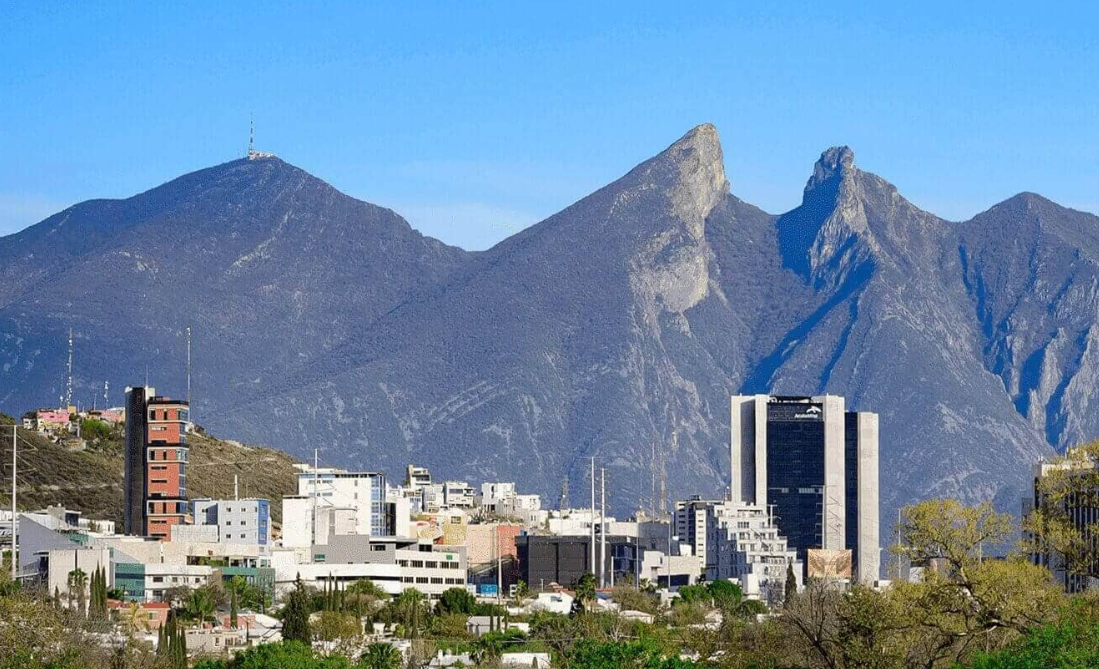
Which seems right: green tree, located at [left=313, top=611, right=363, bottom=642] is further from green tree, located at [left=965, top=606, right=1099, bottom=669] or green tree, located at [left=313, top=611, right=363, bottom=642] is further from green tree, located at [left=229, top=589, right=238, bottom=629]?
green tree, located at [left=965, top=606, right=1099, bottom=669]

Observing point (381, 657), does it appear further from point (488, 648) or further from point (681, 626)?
point (681, 626)

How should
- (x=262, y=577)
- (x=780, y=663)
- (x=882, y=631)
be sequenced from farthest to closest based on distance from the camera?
1. (x=262, y=577)
2. (x=780, y=663)
3. (x=882, y=631)

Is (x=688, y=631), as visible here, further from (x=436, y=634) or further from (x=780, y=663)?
(x=780, y=663)

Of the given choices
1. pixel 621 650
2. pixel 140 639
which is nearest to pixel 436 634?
pixel 140 639

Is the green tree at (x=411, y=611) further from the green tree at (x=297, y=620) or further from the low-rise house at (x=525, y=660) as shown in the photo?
the low-rise house at (x=525, y=660)

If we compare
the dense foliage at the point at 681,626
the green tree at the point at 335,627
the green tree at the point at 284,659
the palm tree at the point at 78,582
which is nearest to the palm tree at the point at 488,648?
the dense foliage at the point at 681,626

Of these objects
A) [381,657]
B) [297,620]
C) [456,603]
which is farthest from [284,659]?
[456,603]
